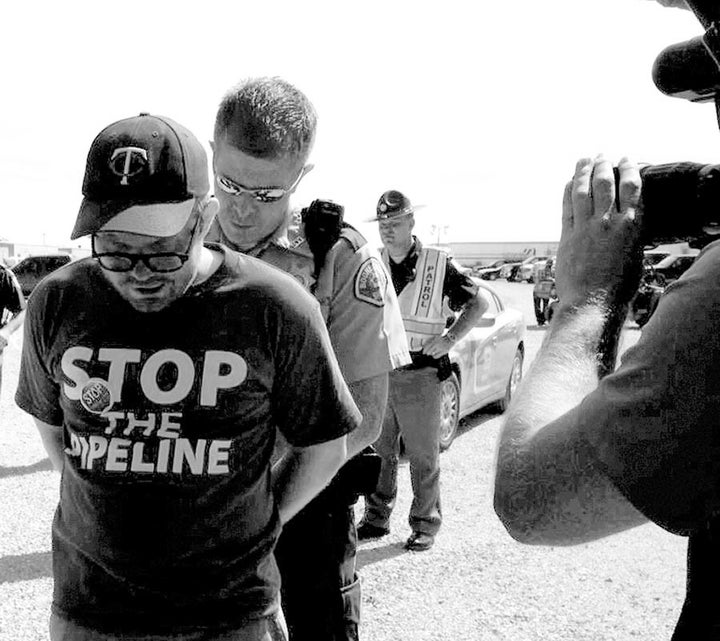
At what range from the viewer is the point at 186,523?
5.55 ft

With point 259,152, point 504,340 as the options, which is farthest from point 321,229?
point 504,340

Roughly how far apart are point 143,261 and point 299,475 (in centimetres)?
65

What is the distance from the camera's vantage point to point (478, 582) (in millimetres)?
4164

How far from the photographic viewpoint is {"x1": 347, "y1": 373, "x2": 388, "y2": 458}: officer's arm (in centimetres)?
225

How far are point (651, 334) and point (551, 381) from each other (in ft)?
0.62

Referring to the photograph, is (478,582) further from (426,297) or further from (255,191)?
(255,191)

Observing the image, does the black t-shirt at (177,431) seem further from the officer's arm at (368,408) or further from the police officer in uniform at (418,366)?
the police officer in uniform at (418,366)

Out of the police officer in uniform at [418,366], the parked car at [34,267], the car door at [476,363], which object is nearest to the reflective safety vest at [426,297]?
the police officer in uniform at [418,366]

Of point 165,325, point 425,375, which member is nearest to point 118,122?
point 165,325

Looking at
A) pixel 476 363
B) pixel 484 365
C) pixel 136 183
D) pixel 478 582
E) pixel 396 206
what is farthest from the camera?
pixel 484 365

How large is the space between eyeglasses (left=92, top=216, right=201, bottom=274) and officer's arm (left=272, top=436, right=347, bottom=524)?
22.0 inches

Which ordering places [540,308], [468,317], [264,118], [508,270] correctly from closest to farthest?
[264,118] < [468,317] < [540,308] < [508,270]

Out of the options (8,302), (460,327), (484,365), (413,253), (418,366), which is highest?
(413,253)

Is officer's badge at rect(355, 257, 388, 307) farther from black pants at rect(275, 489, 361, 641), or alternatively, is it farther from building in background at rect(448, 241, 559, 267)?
building in background at rect(448, 241, 559, 267)
